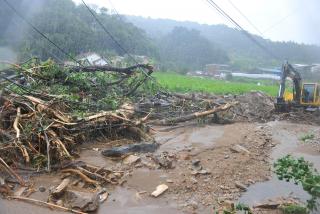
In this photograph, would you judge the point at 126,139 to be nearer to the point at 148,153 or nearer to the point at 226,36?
the point at 148,153

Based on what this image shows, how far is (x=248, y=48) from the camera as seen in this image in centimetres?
9500

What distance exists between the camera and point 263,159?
10188 mm

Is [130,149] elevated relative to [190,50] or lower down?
lower down

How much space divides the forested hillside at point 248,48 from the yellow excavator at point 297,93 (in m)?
39.5

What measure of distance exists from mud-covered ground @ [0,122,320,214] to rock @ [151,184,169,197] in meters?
0.07

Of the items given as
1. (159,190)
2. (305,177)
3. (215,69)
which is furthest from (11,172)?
(215,69)

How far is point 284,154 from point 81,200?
20.2 feet

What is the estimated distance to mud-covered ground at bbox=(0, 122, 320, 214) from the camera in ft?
23.5

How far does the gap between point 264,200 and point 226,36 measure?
103 m

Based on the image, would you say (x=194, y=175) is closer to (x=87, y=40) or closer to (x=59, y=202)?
(x=59, y=202)

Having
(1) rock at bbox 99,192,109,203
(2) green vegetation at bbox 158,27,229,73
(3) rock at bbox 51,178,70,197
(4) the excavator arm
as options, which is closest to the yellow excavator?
(4) the excavator arm

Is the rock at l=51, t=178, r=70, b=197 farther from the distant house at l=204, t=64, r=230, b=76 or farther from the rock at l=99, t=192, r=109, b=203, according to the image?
the distant house at l=204, t=64, r=230, b=76

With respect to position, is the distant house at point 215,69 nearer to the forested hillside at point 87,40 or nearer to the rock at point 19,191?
the forested hillside at point 87,40

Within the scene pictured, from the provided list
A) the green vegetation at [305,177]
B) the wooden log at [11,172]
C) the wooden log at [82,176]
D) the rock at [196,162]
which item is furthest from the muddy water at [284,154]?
the wooden log at [11,172]
